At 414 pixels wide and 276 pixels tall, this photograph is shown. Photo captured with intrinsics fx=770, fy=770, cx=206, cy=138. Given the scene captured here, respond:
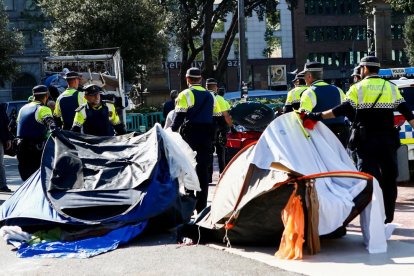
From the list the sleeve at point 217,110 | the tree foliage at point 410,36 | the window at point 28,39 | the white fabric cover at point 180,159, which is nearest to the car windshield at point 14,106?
the sleeve at point 217,110

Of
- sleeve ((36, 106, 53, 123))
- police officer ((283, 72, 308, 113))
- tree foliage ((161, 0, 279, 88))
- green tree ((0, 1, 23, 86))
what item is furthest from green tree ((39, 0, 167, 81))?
police officer ((283, 72, 308, 113))

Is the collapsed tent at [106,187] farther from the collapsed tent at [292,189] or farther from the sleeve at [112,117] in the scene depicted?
the sleeve at [112,117]

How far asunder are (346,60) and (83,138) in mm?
67379

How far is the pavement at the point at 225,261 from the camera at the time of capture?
625 centimetres

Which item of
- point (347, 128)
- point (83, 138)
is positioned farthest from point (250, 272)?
point (347, 128)

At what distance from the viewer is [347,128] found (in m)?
10.1

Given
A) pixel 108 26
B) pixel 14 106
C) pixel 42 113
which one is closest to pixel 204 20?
pixel 108 26

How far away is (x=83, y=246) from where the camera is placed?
25.1 feet

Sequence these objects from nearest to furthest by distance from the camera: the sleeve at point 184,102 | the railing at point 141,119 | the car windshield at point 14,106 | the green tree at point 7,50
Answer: the sleeve at point 184,102 < the railing at point 141,119 < the car windshield at point 14,106 < the green tree at point 7,50

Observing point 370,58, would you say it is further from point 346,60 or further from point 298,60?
point 346,60

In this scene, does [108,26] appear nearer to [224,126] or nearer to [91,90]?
[224,126]

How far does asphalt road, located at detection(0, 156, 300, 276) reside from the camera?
21.1 ft

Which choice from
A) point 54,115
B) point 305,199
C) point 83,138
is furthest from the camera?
point 54,115

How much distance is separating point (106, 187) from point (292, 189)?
7.46ft
